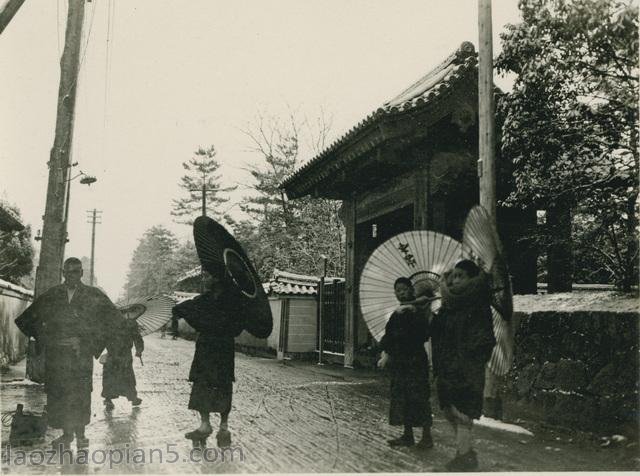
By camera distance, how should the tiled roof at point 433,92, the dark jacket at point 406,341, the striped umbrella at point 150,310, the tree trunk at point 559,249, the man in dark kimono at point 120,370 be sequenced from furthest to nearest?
the tiled roof at point 433,92 → the man in dark kimono at point 120,370 → the tree trunk at point 559,249 → the striped umbrella at point 150,310 → the dark jacket at point 406,341

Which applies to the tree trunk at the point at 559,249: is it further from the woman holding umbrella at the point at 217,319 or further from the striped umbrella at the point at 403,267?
the woman holding umbrella at the point at 217,319

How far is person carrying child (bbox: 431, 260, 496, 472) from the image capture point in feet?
16.1

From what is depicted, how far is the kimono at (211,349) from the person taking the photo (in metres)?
5.73

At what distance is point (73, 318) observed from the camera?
566cm

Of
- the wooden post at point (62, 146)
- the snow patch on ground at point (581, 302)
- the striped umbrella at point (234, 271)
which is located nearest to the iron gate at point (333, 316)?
the wooden post at point (62, 146)

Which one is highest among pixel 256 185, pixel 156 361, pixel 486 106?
pixel 256 185

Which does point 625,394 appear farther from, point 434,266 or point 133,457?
point 133,457

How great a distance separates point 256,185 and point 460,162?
12.4 m

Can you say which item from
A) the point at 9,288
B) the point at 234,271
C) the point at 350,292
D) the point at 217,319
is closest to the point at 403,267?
the point at 234,271

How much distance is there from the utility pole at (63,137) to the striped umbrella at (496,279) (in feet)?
21.8

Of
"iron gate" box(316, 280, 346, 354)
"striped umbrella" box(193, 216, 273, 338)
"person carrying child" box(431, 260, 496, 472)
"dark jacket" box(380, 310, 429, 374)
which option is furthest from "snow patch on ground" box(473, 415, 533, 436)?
"iron gate" box(316, 280, 346, 354)

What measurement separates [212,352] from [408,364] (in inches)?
70.7

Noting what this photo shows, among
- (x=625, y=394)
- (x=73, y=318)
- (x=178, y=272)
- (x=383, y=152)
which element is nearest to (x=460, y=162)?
(x=383, y=152)

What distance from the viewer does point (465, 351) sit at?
4.95 meters
